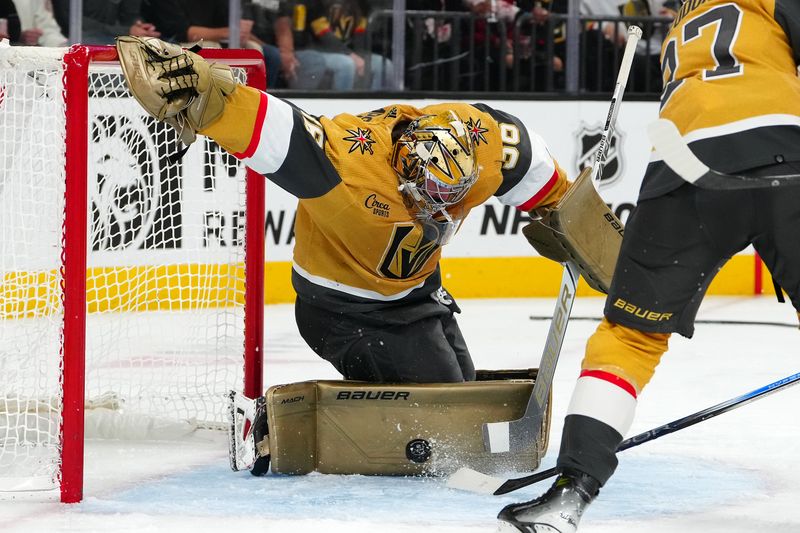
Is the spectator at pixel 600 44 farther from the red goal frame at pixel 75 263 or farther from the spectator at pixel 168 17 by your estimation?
the red goal frame at pixel 75 263

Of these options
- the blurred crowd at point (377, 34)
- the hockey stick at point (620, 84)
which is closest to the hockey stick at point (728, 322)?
the blurred crowd at point (377, 34)

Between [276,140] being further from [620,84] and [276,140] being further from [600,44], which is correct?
[600,44]

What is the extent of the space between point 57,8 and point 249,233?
2517 mm

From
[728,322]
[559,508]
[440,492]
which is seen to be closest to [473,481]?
[440,492]

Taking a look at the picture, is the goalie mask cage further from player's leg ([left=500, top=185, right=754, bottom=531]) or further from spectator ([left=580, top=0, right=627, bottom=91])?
spectator ([left=580, top=0, right=627, bottom=91])

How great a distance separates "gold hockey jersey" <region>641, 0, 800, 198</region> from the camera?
1.97 meters

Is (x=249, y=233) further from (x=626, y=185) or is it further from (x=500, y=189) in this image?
(x=626, y=185)

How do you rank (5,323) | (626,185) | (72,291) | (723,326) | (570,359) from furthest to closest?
(626,185)
(723,326)
(570,359)
(5,323)
(72,291)

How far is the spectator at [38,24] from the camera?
4957 millimetres

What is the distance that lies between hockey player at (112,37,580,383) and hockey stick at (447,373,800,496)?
267 millimetres

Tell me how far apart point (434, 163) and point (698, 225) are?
0.61m

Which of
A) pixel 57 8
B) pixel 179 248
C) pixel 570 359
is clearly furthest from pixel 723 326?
pixel 57 8

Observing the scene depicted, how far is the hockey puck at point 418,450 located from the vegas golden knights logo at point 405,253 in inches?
13.6

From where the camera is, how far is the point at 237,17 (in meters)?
5.28
